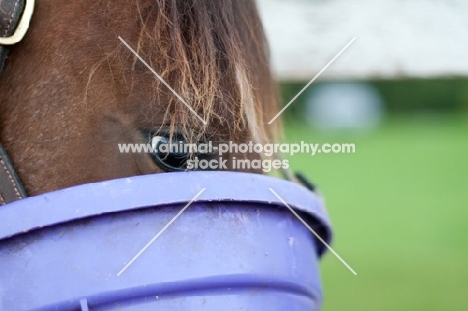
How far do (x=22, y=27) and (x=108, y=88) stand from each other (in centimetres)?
21

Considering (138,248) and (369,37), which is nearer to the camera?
(138,248)

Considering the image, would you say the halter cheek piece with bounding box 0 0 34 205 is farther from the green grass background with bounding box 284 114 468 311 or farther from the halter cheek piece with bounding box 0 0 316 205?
the green grass background with bounding box 284 114 468 311

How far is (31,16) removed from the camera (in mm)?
1411

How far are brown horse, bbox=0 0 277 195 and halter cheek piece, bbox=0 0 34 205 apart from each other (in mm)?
31

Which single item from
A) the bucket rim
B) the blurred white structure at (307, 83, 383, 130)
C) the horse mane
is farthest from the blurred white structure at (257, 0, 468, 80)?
the blurred white structure at (307, 83, 383, 130)

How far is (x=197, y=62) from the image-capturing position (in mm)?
1425

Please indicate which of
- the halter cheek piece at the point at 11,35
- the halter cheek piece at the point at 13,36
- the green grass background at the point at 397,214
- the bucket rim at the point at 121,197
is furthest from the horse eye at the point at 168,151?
the green grass background at the point at 397,214

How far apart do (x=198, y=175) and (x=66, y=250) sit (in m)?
0.26

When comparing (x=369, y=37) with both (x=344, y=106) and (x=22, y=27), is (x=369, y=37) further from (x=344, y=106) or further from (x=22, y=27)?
(x=344, y=106)

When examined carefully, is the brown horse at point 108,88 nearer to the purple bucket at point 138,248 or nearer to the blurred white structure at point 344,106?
the purple bucket at point 138,248

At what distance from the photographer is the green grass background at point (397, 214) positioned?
4.79 meters

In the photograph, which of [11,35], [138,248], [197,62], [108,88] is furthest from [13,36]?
[138,248]

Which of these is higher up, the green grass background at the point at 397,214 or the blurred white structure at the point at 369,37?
the blurred white structure at the point at 369,37

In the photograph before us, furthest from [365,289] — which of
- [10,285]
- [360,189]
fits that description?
[10,285]
